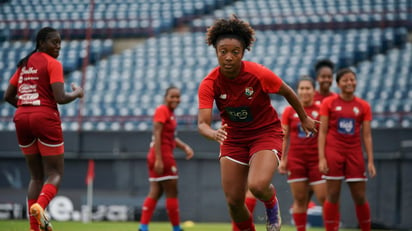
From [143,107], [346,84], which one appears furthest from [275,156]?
[143,107]

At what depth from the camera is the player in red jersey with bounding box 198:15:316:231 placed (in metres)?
6.29

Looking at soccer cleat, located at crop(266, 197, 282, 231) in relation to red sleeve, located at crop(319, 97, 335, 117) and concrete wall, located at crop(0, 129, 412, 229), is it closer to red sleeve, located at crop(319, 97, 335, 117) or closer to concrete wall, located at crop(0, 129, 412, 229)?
red sleeve, located at crop(319, 97, 335, 117)

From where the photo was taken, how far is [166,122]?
10531mm

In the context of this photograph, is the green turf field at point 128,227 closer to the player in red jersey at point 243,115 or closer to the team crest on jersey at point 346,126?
the team crest on jersey at point 346,126

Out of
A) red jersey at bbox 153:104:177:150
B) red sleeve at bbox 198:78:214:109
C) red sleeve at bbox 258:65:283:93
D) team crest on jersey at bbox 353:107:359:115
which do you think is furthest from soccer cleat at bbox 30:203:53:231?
team crest on jersey at bbox 353:107:359:115

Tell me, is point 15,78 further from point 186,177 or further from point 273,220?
point 186,177

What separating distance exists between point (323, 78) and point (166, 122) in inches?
101

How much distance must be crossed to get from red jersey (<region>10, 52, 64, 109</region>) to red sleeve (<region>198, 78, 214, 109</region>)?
69.5 inches

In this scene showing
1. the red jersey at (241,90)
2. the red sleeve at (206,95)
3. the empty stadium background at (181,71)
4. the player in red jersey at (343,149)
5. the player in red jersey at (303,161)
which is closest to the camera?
the red sleeve at (206,95)

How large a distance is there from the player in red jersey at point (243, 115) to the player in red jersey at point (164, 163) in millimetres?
3715

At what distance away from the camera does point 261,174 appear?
6309mm

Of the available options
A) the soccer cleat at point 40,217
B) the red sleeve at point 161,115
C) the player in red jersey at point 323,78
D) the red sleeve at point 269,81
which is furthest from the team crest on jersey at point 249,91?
the red sleeve at point 161,115

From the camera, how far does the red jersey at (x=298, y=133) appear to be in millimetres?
9391

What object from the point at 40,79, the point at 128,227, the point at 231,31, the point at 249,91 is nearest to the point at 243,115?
the point at 249,91
